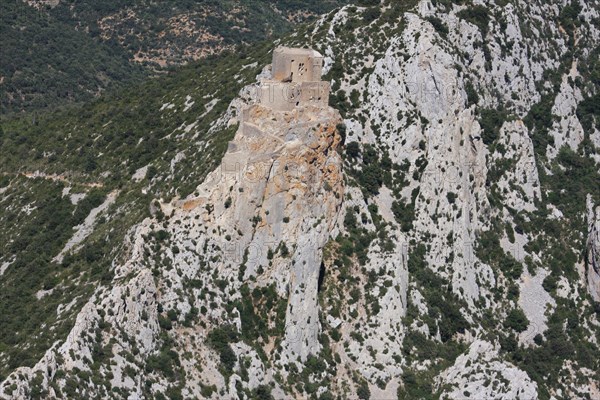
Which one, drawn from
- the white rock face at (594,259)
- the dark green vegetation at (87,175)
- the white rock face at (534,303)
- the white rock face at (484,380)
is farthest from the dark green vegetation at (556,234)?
the dark green vegetation at (87,175)

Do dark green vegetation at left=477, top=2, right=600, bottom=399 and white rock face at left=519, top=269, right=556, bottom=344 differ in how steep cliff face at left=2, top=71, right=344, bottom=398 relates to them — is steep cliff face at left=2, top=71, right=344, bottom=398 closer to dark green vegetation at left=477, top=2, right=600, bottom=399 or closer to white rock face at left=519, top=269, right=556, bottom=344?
dark green vegetation at left=477, top=2, right=600, bottom=399

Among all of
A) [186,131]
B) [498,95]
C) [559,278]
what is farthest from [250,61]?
[559,278]

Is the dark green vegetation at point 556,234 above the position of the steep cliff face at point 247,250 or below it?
below

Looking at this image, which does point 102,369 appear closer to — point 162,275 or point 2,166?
point 162,275

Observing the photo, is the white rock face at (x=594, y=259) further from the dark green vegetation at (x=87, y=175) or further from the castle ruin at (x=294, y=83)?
the castle ruin at (x=294, y=83)

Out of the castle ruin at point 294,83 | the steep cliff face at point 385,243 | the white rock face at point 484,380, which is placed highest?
the castle ruin at point 294,83

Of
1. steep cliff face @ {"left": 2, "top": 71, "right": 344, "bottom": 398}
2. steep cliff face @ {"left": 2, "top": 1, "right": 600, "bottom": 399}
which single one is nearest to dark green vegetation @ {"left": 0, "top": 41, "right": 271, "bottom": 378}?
steep cliff face @ {"left": 2, "top": 71, "right": 344, "bottom": 398}

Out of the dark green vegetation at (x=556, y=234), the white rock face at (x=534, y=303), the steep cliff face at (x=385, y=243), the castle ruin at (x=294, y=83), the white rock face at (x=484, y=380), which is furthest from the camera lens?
the white rock face at (x=534, y=303)
